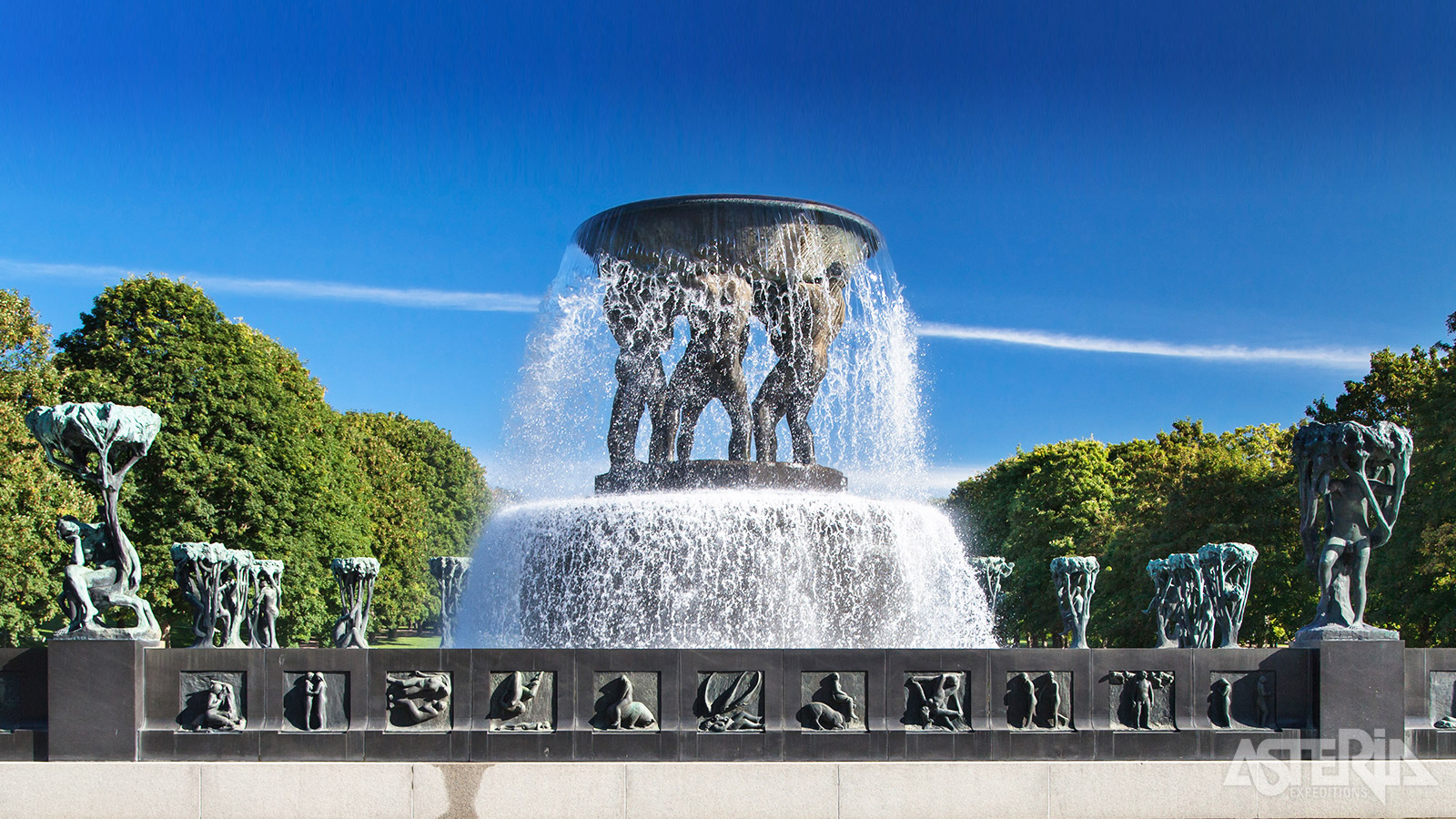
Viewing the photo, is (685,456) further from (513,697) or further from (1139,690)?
(1139,690)

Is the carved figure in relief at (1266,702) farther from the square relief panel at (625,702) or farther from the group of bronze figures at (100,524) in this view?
the group of bronze figures at (100,524)

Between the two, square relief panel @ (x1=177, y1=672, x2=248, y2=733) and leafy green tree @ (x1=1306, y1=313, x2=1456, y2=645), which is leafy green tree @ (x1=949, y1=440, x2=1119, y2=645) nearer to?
leafy green tree @ (x1=1306, y1=313, x2=1456, y2=645)

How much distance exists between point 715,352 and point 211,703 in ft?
26.5

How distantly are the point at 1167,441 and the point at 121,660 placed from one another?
1929 inches

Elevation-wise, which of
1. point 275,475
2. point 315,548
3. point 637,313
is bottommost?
point 315,548

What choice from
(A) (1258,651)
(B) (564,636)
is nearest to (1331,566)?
(A) (1258,651)

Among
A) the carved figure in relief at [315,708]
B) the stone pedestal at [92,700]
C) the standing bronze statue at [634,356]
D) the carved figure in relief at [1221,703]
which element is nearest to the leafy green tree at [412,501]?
the standing bronze statue at [634,356]

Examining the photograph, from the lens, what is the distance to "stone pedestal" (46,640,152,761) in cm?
1015

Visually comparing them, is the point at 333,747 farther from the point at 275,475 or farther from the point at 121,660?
the point at 275,475

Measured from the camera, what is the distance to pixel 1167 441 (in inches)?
2039

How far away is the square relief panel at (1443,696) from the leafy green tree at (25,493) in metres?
25.7

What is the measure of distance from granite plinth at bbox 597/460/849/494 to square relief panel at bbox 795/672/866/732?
5.16 metres

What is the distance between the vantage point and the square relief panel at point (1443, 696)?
10828 mm

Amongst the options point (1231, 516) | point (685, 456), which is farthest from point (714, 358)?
point (1231, 516)
